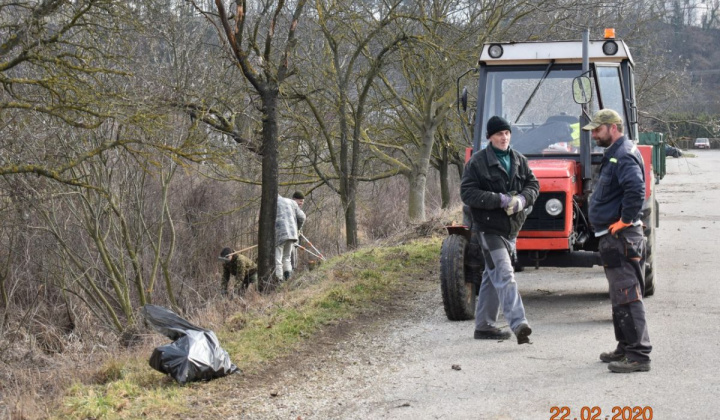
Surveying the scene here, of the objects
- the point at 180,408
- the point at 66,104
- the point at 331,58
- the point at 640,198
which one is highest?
the point at 331,58

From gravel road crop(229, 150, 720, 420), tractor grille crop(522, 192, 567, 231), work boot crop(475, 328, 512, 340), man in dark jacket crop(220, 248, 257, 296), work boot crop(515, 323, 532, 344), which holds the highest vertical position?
tractor grille crop(522, 192, 567, 231)

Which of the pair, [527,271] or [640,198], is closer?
A: [640,198]

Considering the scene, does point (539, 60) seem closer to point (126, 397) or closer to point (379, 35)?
point (126, 397)

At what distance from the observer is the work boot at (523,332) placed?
6.72 meters

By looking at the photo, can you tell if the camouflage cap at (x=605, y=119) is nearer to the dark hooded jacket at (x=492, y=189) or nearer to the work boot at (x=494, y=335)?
the dark hooded jacket at (x=492, y=189)

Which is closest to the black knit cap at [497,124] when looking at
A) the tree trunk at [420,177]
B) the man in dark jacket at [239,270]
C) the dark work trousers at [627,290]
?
the dark work trousers at [627,290]

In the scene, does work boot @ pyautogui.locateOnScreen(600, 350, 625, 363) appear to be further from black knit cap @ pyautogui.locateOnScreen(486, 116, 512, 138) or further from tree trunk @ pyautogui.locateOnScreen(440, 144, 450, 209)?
tree trunk @ pyautogui.locateOnScreen(440, 144, 450, 209)

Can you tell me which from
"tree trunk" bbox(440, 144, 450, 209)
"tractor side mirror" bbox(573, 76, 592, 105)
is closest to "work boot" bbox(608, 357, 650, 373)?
"tractor side mirror" bbox(573, 76, 592, 105)

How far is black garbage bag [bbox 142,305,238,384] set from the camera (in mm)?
6125

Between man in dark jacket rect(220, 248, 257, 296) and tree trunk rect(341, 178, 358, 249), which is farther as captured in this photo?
tree trunk rect(341, 178, 358, 249)

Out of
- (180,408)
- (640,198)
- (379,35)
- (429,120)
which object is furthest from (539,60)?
(429,120)

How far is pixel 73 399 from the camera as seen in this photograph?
18.7 ft

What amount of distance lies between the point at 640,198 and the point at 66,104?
6.67 metres

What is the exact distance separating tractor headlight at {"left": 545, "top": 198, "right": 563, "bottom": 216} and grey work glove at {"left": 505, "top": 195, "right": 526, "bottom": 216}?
121 cm
